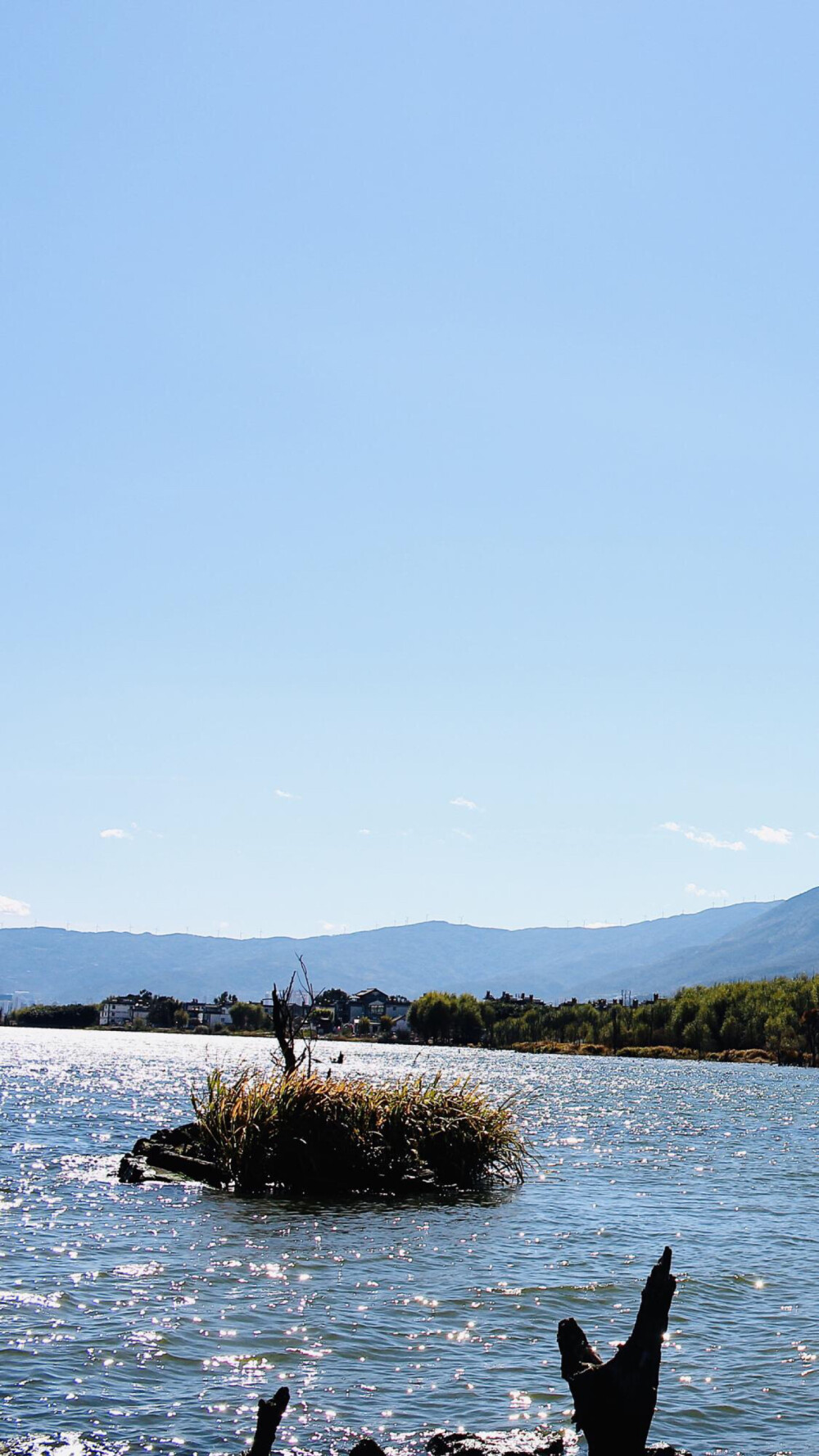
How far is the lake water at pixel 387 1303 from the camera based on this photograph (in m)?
18.8

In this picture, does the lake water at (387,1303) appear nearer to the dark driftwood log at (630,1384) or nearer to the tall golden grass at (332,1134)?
the tall golden grass at (332,1134)

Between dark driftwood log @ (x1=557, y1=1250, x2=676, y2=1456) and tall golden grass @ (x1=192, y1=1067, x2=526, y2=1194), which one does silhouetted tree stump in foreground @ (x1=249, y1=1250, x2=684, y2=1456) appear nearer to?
dark driftwood log @ (x1=557, y1=1250, x2=676, y2=1456)

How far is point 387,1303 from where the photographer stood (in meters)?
→ 25.8

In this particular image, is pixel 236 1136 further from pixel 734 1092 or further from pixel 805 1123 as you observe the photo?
pixel 734 1092

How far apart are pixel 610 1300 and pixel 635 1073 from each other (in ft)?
409

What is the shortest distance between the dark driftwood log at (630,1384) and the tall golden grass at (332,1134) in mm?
28200

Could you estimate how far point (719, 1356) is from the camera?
23141 mm

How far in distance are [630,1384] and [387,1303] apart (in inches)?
566

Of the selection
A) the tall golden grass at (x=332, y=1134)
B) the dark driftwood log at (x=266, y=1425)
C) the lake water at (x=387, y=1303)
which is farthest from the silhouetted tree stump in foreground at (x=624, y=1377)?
the tall golden grass at (x=332, y=1134)

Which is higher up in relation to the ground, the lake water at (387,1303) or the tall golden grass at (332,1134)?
the tall golden grass at (332,1134)

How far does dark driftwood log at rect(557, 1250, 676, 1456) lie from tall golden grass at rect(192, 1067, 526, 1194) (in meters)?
28.2

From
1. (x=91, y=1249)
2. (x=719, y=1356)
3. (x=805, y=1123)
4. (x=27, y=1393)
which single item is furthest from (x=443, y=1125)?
(x=805, y=1123)

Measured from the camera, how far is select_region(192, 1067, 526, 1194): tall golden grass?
133 ft

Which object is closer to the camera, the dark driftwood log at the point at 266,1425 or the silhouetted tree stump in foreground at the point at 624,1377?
the dark driftwood log at the point at 266,1425
